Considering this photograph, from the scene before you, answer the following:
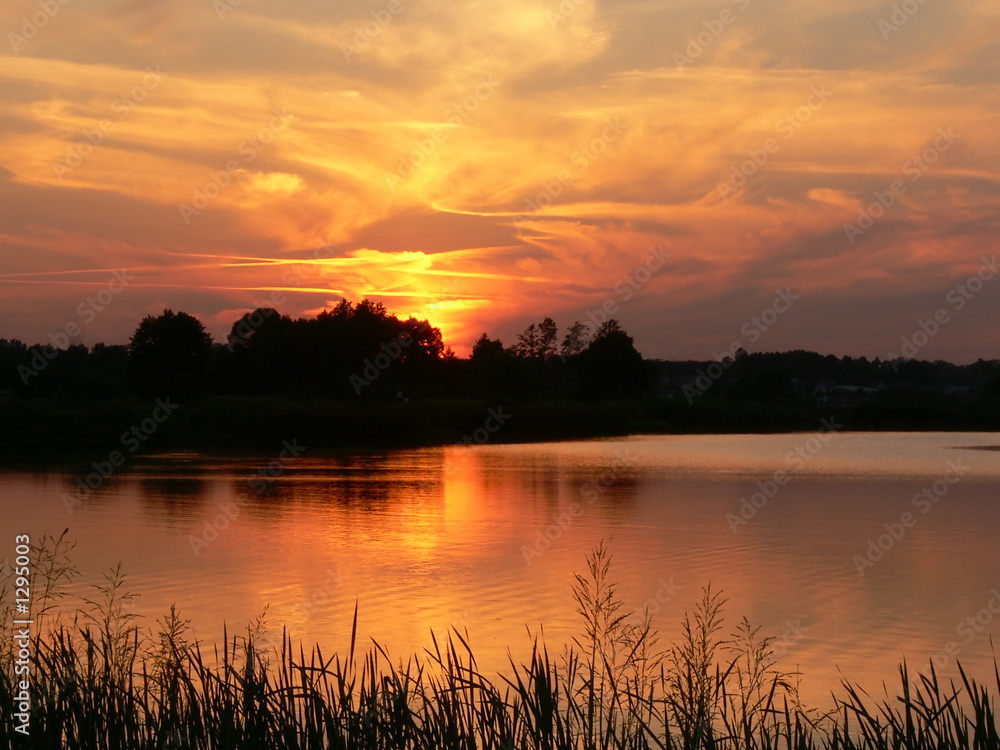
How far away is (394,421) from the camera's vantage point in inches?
1545

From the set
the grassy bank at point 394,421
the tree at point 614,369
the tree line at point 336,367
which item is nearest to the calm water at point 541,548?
the grassy bank at point 394,421

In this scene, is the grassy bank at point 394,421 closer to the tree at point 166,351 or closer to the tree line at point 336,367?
the tree line at point 336,367

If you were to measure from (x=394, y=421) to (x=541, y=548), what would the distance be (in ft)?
86.9

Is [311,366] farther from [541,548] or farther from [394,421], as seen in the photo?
[541,548]

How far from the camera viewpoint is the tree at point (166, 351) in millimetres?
59938

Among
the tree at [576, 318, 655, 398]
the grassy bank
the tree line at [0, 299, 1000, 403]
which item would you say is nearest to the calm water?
the grassy bank

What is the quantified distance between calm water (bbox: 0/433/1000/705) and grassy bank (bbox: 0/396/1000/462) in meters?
9.41

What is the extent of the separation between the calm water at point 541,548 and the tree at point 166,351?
118ft

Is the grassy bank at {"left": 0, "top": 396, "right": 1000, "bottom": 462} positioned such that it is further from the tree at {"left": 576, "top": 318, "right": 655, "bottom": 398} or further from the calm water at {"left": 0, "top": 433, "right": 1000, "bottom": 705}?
the tree at {"left": 576, "top": 318, "right": 655, "bottom": 398}

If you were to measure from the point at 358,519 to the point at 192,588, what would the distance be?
5857mm

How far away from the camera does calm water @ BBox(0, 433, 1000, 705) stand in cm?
887

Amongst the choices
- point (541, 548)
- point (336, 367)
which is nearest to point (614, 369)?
point (336, 367)

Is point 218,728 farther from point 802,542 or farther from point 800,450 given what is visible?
point 800,450

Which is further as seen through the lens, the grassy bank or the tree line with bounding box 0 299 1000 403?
the tree line with bounding box 0 299 1000 403
